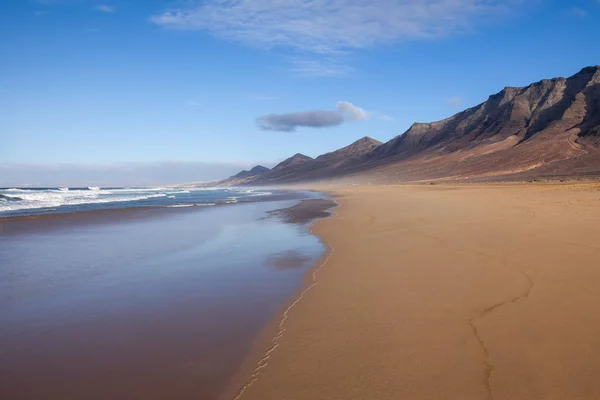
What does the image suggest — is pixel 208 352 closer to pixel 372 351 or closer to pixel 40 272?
pixel 372 351

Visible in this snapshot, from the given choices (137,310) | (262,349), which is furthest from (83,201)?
(262,349)

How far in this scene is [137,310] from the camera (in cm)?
580

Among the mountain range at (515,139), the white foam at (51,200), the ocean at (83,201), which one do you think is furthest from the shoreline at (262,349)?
the mountain range at (515,139)

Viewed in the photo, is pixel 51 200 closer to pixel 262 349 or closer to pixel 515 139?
pixel 262 349

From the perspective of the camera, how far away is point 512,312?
16.3 feet

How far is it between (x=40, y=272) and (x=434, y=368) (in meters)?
8.45

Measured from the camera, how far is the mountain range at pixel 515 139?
239 ft

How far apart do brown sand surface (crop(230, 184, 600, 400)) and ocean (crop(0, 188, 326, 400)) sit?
63cm

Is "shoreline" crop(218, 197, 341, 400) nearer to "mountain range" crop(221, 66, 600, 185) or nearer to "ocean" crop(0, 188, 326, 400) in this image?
"ocean" crop(0, 188, 326, 400)

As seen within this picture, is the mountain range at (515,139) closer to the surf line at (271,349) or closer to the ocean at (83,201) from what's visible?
the ocean at (83,201)

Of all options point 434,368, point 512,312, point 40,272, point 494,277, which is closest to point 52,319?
point 40,272

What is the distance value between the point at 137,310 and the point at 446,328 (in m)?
4.49

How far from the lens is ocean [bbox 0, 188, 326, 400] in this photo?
376 centimetres

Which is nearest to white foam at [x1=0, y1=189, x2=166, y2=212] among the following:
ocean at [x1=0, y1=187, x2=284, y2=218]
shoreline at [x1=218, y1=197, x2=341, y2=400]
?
ocean at [x1=0, y1=187, x2=284, y2=218]
